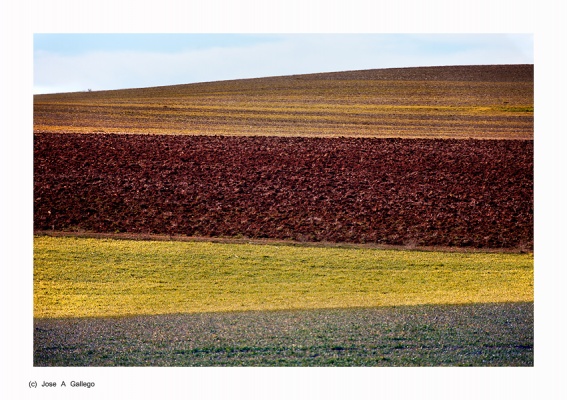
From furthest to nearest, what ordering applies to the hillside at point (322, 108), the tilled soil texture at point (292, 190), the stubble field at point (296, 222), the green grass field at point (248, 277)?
the hillside at point (322, 108), the tilled soil texture at point (292, 190), the green grass field at point (248, 277), the stubble field at point (296, 222)

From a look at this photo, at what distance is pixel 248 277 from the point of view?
1514cm

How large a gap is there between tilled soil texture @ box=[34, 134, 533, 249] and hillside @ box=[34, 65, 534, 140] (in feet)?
4.65

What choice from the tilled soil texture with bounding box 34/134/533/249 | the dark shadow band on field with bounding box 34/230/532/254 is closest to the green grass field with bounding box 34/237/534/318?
the dark shadow band on field with bounding box 34/230/532/254

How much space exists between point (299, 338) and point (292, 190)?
10.0 meters

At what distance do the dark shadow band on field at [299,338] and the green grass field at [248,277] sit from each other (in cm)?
71

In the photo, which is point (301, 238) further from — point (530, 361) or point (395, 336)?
point (530, 361)

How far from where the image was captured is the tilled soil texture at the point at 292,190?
1850 centimetres

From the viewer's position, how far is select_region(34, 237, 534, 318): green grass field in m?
13.5

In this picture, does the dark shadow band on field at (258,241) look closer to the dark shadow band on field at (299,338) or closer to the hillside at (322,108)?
the dark shadow band on field at (299,338)

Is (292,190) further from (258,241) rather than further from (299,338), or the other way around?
(299,338)

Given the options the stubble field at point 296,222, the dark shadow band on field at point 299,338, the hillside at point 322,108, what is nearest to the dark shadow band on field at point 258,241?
the stubble field at point 296,222

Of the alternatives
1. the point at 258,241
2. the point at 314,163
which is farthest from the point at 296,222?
the point at 314,163

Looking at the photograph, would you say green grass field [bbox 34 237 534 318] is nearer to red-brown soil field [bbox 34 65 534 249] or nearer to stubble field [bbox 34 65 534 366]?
stubble field [bbox 34 65 534 366]

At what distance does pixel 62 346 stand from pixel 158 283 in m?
3.76
